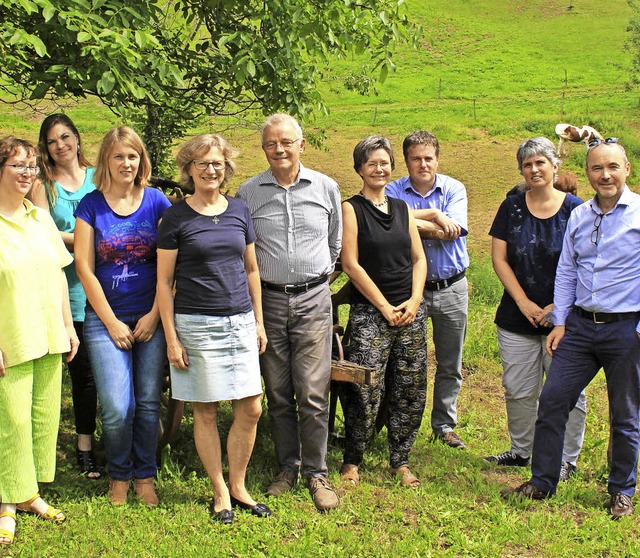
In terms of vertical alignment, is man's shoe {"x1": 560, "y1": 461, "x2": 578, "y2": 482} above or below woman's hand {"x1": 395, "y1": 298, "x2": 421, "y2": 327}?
below

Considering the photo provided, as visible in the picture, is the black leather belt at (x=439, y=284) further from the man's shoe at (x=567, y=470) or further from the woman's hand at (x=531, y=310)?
the man's shoe at (x=567, y=470)

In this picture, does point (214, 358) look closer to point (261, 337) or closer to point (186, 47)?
point (261, 337)

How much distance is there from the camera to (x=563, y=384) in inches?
186

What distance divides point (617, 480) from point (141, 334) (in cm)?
297

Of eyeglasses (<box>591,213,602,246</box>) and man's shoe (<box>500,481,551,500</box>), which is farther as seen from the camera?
man's shoe (<box>500,481,551,500</box>)

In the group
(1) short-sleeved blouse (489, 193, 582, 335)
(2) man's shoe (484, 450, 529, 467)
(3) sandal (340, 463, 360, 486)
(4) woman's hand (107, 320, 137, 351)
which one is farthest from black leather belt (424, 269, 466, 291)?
(4) woman's hand (107, 320, 137, 351)

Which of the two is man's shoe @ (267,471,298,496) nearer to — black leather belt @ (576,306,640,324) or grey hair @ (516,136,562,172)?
black leather belt @ (576,306,640,324)

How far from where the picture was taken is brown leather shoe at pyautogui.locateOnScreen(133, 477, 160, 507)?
4.58 meters

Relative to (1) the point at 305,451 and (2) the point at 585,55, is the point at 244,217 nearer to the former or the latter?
(1) the point at 305,451

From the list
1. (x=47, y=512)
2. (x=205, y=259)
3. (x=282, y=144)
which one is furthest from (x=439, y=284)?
(x=47, y=512)

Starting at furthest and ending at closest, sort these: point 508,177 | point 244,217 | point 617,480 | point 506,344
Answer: point 508,177 < point 506,344 < point 617,480 < point 244,217

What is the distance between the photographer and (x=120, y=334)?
14.2 ft

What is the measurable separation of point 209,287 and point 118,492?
1.39 m

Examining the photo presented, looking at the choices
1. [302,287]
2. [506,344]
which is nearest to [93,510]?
[302,287]
